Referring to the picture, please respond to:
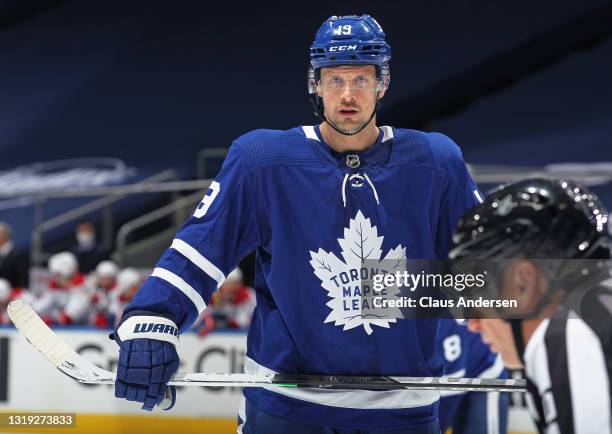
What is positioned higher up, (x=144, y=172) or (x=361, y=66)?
(x=144, y=172)

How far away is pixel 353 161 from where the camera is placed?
1.93m

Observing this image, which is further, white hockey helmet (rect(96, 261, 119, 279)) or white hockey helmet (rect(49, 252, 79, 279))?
white hockey helmet (rect(49, 252, 79, 279))

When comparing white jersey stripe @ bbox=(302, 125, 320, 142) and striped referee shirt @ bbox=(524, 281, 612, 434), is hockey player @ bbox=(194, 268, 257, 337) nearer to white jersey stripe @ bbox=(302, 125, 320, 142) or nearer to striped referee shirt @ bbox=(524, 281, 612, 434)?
white jersey stripe @ bbox=(302, 125, 320, 142)

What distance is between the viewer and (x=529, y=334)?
1.24 meters

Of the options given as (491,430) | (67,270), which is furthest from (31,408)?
(491,430)

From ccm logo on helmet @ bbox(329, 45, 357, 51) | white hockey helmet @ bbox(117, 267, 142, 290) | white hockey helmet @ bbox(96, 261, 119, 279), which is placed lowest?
ccm logo on helmet @ bbox(329, 45, 357, 51)

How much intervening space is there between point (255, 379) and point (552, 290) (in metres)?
0.75

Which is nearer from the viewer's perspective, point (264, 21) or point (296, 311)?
point (296, 311)

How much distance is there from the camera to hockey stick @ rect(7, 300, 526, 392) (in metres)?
1.76

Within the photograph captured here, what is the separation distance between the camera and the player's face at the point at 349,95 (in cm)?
191

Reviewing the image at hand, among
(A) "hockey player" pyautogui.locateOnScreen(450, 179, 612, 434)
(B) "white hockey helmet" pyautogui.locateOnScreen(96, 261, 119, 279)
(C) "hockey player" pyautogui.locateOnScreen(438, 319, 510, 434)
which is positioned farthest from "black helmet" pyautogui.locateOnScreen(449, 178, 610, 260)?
(B) "white hockey helmet" pyautogui.locateOnScreen(96, 261, 119, 279)

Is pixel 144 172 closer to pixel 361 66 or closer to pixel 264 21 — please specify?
pixel 264 21

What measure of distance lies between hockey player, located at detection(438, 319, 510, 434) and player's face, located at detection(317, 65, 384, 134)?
1.47m

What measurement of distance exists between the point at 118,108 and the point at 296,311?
7.64 m
